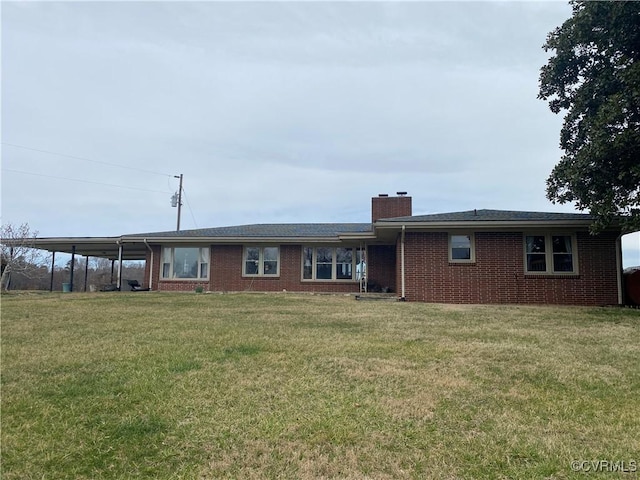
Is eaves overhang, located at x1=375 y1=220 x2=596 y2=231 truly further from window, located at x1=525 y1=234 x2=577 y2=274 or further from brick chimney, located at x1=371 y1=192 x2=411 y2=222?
brick chimney, located at x1=371 y1=192 x2=411 y2=222

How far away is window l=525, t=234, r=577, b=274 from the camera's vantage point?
1355cm

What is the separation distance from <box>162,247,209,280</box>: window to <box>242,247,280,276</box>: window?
187 centimetres

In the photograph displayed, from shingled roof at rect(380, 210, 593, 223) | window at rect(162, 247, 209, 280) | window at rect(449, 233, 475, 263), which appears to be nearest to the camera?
shingled roof at rect(380, 210, 593, 223)

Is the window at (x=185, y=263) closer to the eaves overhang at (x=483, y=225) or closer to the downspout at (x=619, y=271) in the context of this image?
the eaves overhang at (x=483, y=225)

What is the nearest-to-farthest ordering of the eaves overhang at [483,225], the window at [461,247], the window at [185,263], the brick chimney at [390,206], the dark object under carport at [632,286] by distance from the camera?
the dark object under carport at [632,286], the eaves overhang at [483,225], the window at [461,247], the brick chimney at [390,206], the window at [185,263]

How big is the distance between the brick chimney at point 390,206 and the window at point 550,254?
20.3 feet

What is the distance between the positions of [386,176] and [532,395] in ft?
77.6

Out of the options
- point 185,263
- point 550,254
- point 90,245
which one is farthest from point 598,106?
point 90,245

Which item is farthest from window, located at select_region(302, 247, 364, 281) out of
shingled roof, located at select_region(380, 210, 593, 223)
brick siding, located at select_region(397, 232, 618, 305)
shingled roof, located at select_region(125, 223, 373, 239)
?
shingled roof, located at select_region(380, 210, 593, 223)

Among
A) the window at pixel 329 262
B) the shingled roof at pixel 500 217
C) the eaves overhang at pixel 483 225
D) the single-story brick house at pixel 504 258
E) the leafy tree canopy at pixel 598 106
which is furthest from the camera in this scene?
the window at pixel 329 262

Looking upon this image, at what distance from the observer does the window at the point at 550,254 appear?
Result: 1355 cm

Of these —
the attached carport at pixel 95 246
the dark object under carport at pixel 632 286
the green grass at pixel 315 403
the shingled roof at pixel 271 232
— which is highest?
the shingled roof at pixel 271 232

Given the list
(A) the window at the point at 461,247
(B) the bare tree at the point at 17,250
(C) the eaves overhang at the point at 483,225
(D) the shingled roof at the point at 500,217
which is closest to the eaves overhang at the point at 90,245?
(B) the bare tree at the point at 17,250

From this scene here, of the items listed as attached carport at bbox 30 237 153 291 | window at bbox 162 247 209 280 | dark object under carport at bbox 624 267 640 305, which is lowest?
dark object under carport at bbox 624 267 640 305
